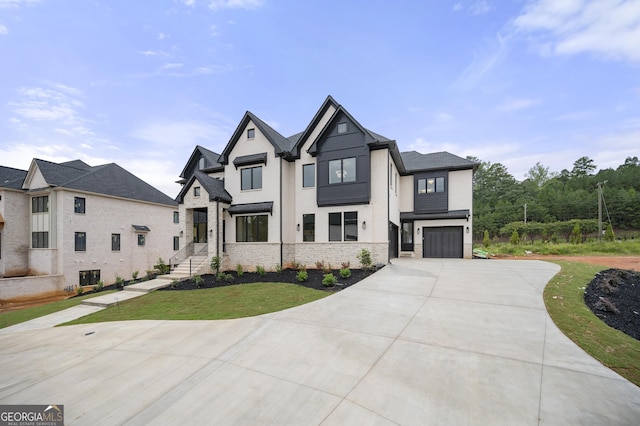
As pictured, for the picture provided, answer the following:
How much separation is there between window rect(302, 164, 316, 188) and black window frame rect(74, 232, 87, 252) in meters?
19.7

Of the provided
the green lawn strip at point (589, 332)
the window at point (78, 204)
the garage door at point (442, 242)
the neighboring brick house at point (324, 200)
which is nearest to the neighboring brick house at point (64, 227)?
the window at point (78, 204)

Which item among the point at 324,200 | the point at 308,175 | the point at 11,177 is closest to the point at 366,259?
the point at 324,200

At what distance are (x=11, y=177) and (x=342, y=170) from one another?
2958 cm

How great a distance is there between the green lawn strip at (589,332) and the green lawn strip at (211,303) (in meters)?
7.25

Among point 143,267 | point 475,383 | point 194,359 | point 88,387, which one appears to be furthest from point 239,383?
point 143,267

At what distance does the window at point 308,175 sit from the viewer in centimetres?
1691

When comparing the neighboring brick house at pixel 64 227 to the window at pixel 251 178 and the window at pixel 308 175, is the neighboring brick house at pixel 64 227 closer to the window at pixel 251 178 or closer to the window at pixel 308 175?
the window at pixel 251 178

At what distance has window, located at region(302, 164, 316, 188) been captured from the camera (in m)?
16.9

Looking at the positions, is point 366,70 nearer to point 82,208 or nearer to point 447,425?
point 447,425

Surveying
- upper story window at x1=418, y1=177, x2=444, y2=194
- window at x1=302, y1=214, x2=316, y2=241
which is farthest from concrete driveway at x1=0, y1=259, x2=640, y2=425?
upper story window at x1=418, y1=177, x2=444, y2=194

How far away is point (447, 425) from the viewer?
3408mm

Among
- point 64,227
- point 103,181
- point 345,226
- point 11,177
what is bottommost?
point 64,227

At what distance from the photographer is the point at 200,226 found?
19.3 meters

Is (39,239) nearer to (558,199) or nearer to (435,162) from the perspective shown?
(435,162)
